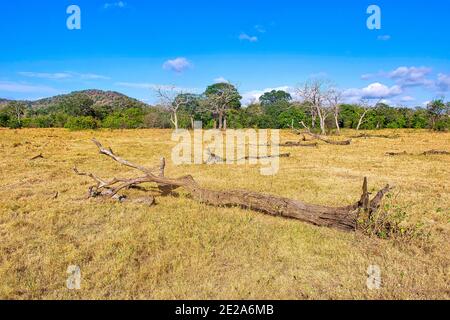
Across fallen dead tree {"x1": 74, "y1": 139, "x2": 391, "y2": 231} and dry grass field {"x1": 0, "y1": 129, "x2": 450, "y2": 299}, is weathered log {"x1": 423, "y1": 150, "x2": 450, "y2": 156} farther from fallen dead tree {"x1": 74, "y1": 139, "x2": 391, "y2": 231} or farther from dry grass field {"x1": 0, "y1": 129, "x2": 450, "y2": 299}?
fallen dead tree {"x1": 74, "y1": 139, "x2": 391, "y2": 231}

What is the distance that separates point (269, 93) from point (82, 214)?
107 m

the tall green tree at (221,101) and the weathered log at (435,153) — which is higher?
the tall green tree at (221,101)

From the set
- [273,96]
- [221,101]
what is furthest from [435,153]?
[273,96]

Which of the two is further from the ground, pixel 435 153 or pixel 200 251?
pixel 435 153

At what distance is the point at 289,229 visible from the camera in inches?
257

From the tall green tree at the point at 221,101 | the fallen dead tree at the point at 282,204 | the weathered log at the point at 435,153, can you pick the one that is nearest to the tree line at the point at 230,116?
the tall green tree at the point at 221,101

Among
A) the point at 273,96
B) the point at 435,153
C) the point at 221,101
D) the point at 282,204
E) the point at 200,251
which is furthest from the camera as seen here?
the point at 273,96

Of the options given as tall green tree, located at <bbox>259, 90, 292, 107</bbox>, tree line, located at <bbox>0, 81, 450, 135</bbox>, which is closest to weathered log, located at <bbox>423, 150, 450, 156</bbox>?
tree line, located at <bbox>0, 81, 450, 135</bbox>

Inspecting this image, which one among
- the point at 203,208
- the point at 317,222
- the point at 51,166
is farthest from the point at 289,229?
the point at 51,166

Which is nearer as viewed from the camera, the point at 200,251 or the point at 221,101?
the point at 200,251

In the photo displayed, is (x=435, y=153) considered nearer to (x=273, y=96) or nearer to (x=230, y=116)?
(x=230, y=116)

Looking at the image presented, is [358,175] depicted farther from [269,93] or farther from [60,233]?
[269,93]

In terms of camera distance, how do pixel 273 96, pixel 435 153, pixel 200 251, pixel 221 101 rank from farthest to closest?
pixel 273 96 → pixel 221 101 → pixel 435 153 → pixel 200 251

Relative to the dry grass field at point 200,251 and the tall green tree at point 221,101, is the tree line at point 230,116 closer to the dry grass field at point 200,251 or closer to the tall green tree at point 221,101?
the tall green tree at point 221,101
